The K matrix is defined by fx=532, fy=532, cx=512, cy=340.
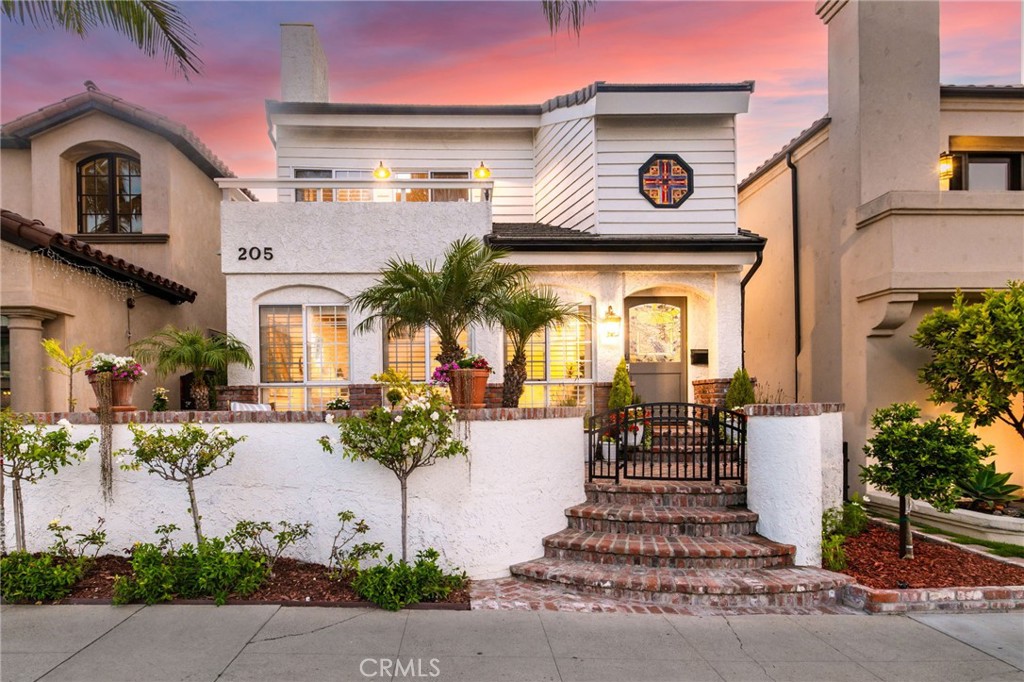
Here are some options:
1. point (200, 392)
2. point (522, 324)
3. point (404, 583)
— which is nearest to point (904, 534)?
point (522, 324)

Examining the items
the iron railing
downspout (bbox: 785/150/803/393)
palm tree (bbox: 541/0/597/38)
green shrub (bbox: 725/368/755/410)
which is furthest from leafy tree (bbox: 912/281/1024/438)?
palm tree (bbox: 541/0/597/38)

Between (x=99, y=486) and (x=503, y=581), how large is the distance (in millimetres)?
4598

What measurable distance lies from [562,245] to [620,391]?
282 centimetres

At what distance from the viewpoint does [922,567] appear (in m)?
5.85

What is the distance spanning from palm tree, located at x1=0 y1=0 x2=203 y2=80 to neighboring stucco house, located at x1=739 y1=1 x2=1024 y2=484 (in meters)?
9.90

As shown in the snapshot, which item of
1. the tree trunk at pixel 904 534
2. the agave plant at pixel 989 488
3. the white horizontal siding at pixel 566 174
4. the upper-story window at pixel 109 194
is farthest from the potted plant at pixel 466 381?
the upper-story window at pixel 109 194

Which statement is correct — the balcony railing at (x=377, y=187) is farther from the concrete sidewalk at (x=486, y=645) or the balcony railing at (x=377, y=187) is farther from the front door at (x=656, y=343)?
the concrete sidewalk at (x=486, y=645)

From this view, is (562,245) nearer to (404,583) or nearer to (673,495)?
(673,495)

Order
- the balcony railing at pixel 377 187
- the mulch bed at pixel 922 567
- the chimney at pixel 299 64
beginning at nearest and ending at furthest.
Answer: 1. the mulch bed at pixel 922 567
2. the balcony railing at pixel 377 187
3. the chimney at pixel 299 64

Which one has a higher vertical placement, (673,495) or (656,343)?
(656,343)

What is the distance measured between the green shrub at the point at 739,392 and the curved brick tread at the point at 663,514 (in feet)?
9.84

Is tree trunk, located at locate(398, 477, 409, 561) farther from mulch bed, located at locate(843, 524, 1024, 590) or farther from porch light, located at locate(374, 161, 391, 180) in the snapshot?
porch light, located at locate(374, 161, 391, 180)

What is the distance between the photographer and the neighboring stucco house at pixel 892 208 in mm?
8109

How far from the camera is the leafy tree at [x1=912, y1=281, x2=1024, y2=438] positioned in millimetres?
6730
